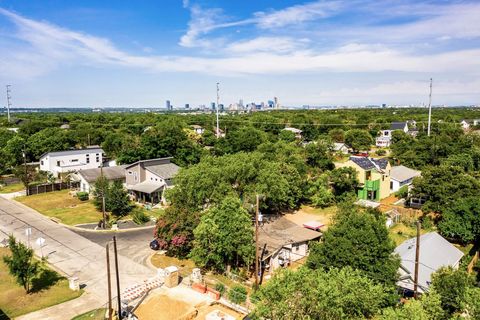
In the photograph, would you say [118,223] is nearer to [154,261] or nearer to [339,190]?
[154,261]

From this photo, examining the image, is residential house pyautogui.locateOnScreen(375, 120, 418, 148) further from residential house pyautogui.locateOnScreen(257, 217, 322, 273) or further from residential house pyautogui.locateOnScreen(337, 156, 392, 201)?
residential house pyautogui.locateOnScreen(257, 217, 322, 273)

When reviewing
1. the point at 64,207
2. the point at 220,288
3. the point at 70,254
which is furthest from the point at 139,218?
the point at 220,288

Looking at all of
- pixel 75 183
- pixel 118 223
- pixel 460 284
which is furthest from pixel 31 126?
pixel 460 284

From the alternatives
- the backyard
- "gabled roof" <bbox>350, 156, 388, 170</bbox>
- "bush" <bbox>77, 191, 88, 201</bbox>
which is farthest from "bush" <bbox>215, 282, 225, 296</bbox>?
"bush" <bbox>77, 191, 88, 201</bbox>

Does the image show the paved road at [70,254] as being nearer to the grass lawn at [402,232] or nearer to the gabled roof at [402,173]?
the grass lawn at [402,232]

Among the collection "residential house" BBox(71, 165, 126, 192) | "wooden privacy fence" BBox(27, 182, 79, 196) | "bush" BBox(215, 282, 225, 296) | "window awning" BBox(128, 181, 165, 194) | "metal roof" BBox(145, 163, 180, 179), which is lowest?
"bush" BBox(215, 282, 225, 296)

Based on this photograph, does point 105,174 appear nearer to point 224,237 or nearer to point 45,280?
point 45,280
